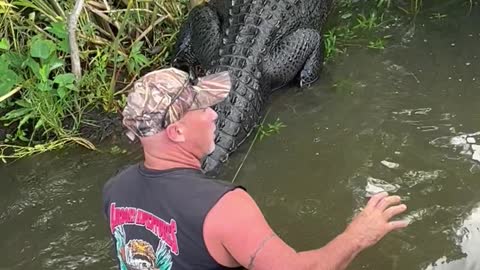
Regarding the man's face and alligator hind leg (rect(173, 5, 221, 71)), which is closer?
the man's face

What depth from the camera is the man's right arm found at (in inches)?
100

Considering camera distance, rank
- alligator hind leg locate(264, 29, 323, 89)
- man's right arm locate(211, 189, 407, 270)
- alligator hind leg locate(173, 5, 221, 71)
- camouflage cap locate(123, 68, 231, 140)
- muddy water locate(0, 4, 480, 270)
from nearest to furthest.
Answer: man's right arm locate(211, 189, 407, 270), camouflage cap locate(123, 68, 231, 140), muddy water locate(0, 4, 480, 270), alligator hind leg locate(264, 29, 323, 89), alligator hind leg locate(173, 5, 221, 71)

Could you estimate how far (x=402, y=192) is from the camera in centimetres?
436

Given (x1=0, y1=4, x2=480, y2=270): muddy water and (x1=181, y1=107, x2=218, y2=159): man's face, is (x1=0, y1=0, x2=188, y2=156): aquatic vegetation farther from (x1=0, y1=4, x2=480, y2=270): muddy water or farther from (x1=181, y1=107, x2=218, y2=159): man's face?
(x1=181, y1=107, x2=218, y2=159): man's face

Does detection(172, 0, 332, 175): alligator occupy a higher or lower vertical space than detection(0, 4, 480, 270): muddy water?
higher

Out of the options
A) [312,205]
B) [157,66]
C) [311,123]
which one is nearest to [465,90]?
[311,123]

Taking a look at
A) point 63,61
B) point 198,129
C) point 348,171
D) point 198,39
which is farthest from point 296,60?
point 198,129

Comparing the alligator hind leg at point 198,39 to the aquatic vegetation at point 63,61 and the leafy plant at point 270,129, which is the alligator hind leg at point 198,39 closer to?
the aquatic vegetation at point 63,61

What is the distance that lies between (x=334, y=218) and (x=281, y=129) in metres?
0.98

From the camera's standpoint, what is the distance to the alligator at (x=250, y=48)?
5.09m

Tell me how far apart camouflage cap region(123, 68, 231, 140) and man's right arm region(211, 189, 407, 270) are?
327 millimetres

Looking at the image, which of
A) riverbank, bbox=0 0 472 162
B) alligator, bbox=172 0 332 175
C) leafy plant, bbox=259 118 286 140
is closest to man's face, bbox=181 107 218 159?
alligator, bbox=172 0 332 175

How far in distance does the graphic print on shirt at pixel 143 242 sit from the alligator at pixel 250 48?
203 centimetres

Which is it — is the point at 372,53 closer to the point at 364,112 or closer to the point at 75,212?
the point at 364,112
